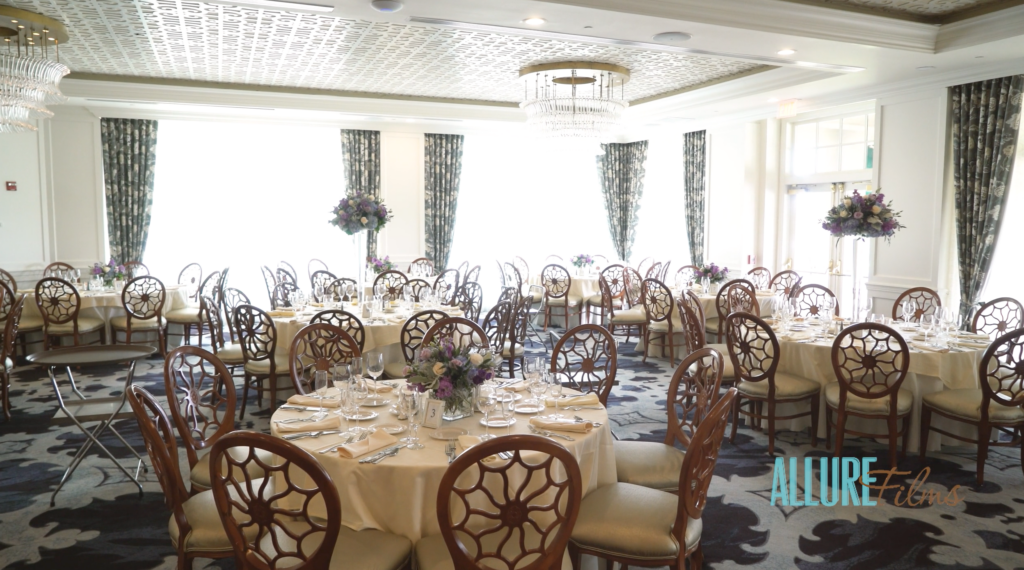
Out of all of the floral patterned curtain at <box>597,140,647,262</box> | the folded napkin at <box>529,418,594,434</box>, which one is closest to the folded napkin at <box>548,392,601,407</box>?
the folded napkin at <box>529,418,594,434</box>

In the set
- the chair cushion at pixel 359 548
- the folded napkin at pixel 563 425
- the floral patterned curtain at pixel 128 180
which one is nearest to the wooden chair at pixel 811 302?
→ the folded napkin at pixel 563 425

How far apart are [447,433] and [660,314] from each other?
18.4 feet

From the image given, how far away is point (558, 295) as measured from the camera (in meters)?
9.91

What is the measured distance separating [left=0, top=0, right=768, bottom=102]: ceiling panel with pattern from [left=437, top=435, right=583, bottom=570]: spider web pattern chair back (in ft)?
15.2

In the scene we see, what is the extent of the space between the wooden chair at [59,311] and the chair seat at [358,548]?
618 cm

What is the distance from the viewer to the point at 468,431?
3100 millimetres

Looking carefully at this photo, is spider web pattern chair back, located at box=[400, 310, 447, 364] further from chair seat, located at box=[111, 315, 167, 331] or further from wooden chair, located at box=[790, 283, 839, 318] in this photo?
chair seat, located at box=[111, 315, 167, 331]

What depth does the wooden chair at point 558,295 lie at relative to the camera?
389 inches

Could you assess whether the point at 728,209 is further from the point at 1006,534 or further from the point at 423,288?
the point at 1006,534

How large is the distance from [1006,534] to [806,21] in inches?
160

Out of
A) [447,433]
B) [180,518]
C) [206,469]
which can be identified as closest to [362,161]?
[206,469]

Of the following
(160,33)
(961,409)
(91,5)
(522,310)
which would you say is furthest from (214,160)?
(961,409)

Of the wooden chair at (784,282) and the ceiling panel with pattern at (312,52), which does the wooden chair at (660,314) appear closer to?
the wooden chair at (784,282)

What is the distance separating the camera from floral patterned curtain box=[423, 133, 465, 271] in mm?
11679
